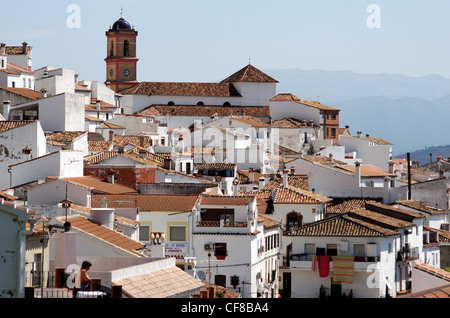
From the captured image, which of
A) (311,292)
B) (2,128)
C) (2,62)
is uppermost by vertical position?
(2,62)

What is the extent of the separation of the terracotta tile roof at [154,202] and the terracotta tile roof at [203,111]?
67569 mm

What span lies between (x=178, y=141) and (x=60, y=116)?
55.9ft

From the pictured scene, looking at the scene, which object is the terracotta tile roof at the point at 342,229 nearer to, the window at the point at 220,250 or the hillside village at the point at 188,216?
the hillside village at the point at 188,216

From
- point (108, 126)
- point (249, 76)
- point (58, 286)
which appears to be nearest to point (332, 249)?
point (58, 286)

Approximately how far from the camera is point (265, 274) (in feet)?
140

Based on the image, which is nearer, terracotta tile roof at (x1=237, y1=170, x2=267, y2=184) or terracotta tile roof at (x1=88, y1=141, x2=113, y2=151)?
terracotta tile roof at (x1=237, y1=170, x2=267, y2=184)

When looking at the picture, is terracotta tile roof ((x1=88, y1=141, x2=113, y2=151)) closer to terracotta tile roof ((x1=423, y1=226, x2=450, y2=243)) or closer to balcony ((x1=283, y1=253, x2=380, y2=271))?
terracotta tile roof ((x1=423, y1=226, x2=450, y2=243))

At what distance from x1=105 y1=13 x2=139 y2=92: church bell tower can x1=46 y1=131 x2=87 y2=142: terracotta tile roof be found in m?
63.7

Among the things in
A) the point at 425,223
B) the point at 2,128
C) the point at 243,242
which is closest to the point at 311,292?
the point at 243,242

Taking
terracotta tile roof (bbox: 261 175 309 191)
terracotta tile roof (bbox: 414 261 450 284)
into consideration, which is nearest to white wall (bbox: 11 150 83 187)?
terracotta tile roof (bbox: 414 261 450 284)

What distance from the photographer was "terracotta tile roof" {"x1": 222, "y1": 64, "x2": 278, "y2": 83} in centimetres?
12349

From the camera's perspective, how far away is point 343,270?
4306 centimetres

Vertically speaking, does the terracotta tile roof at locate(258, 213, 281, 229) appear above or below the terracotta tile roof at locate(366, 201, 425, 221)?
below
